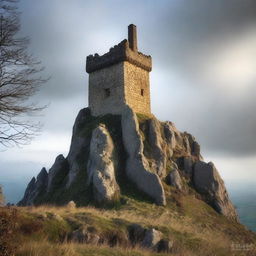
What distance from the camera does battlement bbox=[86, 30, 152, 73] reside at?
37.8m

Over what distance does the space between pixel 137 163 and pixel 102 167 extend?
10.9 feet

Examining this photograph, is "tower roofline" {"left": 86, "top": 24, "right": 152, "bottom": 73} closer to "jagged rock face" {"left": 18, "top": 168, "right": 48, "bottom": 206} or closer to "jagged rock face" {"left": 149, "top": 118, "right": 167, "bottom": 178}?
"jagged rock face" {"left": 149, "top": 118, "right": 167, "bottom": 178}

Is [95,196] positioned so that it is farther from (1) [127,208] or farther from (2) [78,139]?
(2) [78,139]

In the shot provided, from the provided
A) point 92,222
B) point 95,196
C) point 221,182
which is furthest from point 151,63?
point 92,222

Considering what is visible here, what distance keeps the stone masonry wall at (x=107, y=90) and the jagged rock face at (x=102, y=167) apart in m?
3.83

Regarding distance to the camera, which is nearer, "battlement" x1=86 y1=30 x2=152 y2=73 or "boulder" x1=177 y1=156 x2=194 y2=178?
"boulder" x1=177 y1=156 x2=194 y2=178

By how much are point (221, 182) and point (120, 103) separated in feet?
43.9

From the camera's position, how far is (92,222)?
757 inches

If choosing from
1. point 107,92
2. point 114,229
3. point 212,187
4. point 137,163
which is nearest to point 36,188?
point 137,163

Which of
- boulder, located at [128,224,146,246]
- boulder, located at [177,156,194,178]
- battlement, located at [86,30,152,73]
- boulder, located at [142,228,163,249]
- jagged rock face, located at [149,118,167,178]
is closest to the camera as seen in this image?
boulder, located at [142,228,163,249]

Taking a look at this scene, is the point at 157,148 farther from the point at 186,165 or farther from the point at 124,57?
the point at 124,57

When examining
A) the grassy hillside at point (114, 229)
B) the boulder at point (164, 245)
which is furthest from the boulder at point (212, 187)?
the boulder at point (164, 245)

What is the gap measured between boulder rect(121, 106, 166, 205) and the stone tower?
2447 millimetres

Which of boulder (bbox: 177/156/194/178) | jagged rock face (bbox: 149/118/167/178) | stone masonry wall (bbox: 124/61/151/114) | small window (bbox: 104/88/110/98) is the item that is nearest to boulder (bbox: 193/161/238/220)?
boulder (bbox: 177/156/194/178)
